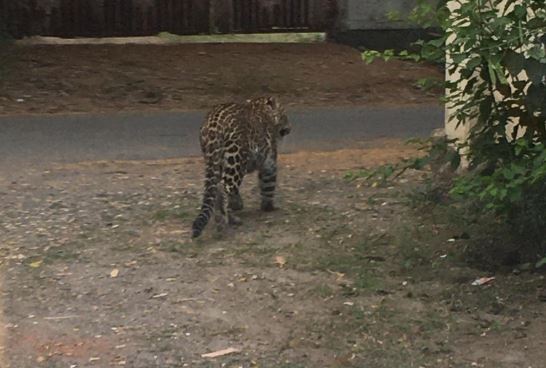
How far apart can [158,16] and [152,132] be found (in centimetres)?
677

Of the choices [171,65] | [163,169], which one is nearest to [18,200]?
[163,169]

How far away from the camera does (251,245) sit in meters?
8.80

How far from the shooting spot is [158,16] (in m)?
20.6

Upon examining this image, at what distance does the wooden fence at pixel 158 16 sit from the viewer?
19.8 m

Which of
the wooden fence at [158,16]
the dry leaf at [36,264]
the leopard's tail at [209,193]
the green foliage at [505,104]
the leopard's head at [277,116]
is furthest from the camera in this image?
the wooden fence at [158,16]

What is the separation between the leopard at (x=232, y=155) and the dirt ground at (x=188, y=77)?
6.60m

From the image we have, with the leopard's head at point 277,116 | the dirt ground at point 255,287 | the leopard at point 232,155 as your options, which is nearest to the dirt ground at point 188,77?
the dirt ground at point 255,287

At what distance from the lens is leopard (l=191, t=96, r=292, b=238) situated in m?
8.94

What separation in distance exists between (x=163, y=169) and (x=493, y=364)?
5.86 m

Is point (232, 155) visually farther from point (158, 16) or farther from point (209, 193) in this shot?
point (158, 16)

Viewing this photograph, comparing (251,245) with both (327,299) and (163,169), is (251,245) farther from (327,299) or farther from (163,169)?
(163,169)

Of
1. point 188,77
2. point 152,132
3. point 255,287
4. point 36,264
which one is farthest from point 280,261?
point 188,77

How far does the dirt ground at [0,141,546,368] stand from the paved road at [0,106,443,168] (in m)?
2.21

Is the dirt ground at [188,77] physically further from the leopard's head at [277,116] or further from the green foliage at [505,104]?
the green foliage at [505,104]
